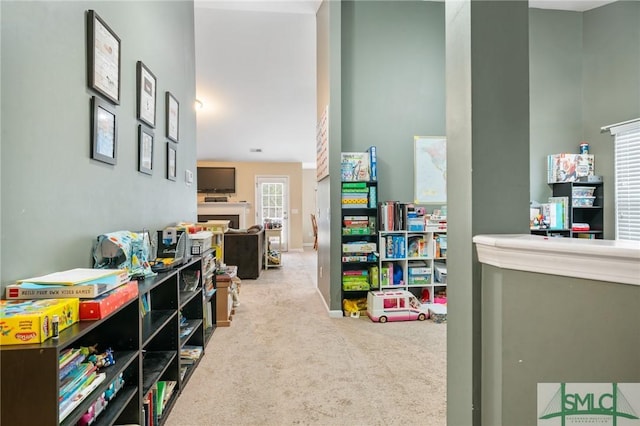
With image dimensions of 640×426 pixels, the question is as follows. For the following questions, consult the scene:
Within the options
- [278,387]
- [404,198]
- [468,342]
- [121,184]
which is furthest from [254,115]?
[468,342]

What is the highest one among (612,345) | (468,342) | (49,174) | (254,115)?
(254,115)

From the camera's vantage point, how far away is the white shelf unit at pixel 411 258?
3436mm

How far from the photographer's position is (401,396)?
182 cm

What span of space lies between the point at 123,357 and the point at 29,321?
0.49m

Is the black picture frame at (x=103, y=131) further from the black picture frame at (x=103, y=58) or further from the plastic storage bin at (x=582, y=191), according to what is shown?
the plastic storage bin at (x=582, y=191)

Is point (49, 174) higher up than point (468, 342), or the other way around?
point (49, 174)

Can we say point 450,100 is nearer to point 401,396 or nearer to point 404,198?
point 401,396

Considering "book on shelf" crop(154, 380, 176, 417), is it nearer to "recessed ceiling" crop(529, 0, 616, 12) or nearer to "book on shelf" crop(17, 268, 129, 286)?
"book on shelf" crop(17, 268, 129, 286)

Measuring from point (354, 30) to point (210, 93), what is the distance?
2.91m

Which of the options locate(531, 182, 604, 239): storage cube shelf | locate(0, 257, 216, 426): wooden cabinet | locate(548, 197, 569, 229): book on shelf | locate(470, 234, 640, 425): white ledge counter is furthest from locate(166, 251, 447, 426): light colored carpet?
locate(531, 182, 604, 239): storage cube shelf

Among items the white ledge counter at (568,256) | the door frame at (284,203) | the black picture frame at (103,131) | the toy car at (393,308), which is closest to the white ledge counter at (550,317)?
the white ledge counter at (568,256)

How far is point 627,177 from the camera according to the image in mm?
3711

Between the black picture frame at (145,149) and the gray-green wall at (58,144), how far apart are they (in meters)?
0.04

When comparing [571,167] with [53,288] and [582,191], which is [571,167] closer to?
[582,191]
